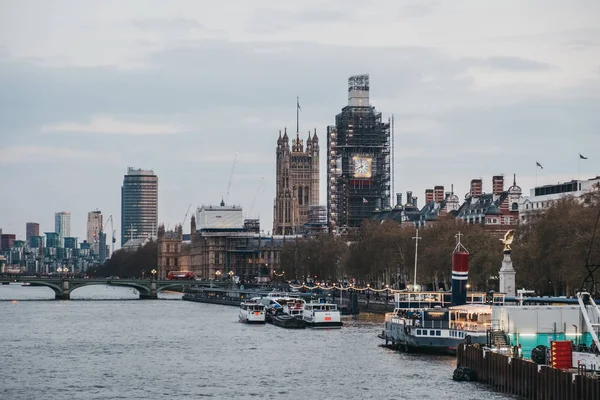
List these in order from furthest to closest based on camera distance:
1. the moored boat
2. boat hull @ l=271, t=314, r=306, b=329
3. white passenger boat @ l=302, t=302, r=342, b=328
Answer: the moored boat → boat hull @ l=271, t=314, r=306, b=329 → white passenger boat @ l=302, t=302, r=342, b=328

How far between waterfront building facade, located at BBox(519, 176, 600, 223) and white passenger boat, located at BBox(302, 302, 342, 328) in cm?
4012

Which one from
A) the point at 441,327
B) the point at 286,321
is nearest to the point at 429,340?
the point at 441,327

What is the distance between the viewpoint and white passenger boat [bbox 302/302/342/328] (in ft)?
442

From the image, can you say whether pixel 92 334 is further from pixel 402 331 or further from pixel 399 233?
pixel 399 233

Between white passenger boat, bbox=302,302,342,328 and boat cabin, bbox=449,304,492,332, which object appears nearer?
boat cabin, bbox=449,304,492,332

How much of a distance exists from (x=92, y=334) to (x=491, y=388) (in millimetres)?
63695

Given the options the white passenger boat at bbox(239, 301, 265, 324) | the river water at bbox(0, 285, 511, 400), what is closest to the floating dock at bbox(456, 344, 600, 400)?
the river water at bbox(0, 285, 511, 400)

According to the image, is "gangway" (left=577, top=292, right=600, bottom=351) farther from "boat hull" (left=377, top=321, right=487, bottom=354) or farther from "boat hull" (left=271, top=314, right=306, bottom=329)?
"boat hull" (left=271, top=314, right=306, bottom=329)

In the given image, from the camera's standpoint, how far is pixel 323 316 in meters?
135

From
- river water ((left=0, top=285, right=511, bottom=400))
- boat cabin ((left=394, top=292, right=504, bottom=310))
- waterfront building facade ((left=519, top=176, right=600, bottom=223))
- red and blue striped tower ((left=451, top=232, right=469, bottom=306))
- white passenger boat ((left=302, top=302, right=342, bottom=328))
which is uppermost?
waterfront building facade ((left=519, top=176, right=600, bottom=223))

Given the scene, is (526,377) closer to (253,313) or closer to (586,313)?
(586,313)

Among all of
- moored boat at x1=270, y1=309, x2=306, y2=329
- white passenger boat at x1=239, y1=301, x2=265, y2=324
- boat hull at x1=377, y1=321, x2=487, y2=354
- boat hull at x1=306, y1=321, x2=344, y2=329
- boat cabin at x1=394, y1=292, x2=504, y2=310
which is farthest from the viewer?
white passenger boat at x1=239, y1=301, x2=265, y2=324

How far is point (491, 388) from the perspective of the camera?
73.4 m

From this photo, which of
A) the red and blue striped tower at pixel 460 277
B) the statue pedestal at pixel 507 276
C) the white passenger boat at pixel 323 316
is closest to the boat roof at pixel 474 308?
the red and blue striped tower at pixel 460 277
